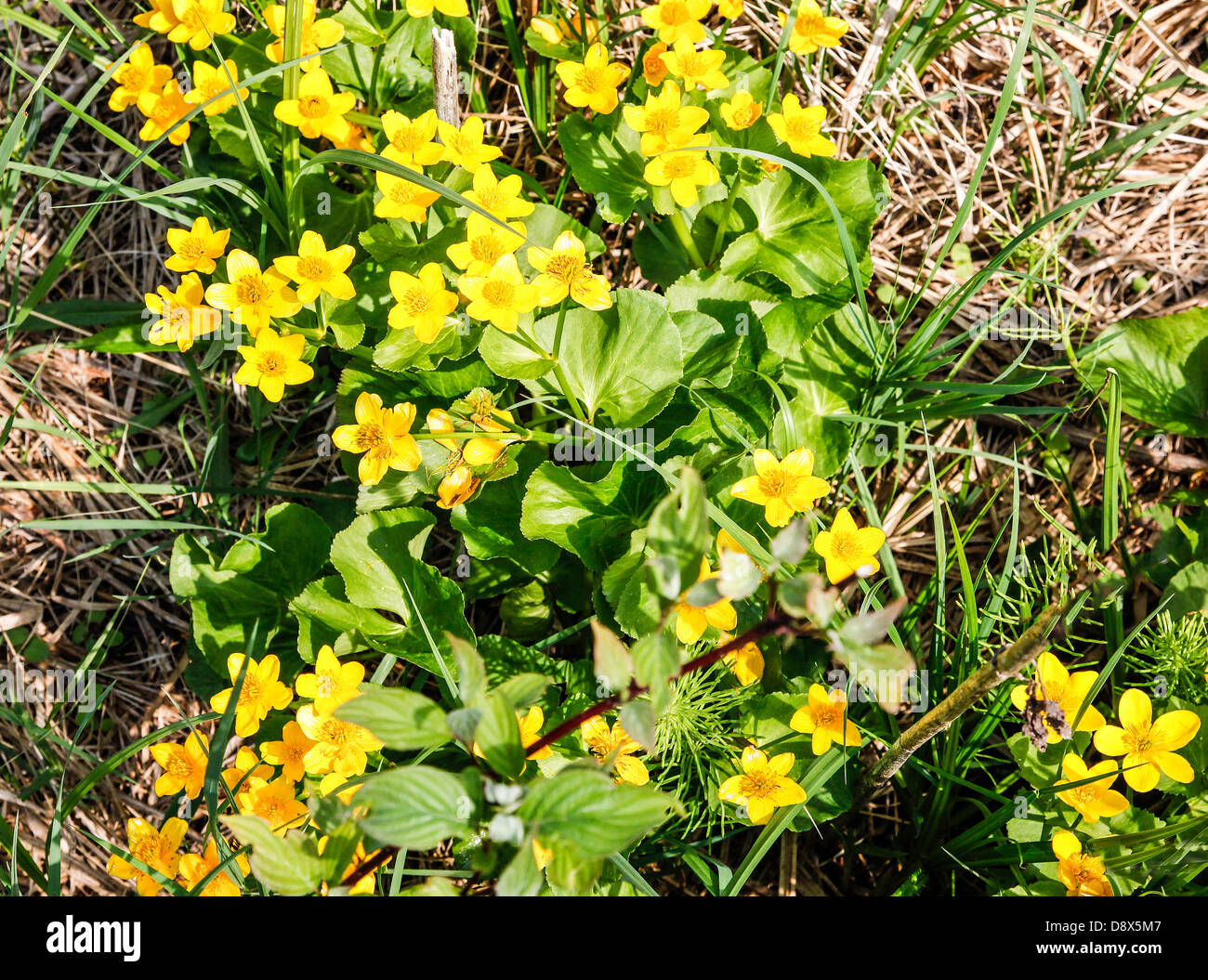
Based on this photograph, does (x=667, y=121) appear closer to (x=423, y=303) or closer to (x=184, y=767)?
(x=423, y=303)

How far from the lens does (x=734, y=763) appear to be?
6.58 ft

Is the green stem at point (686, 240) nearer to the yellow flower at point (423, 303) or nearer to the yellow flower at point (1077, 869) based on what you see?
the yellow flower at point (423, 303)

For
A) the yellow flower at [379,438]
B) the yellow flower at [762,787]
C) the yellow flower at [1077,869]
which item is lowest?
the yellow flower at [1077,869]

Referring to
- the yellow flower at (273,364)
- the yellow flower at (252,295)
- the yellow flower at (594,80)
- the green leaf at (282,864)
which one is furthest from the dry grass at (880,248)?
the green leaf at (282,864)

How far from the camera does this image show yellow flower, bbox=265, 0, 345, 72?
2.10 meters

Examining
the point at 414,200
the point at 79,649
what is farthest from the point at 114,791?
the point at 414,200

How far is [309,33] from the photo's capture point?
2.11 metres

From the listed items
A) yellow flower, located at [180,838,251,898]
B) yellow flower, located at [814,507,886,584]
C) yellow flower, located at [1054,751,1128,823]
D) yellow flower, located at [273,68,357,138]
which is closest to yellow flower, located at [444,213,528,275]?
yellow flower, located at [273,68,357,138]

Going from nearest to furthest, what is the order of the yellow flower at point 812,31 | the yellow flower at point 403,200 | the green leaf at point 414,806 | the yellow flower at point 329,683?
the green leaf at point 414,806 → the yellow flower at point 329,683 → the yellow flower at point 403,200 → the yellow flower at point 812,31

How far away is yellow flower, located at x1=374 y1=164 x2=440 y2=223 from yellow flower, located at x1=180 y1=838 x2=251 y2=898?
53.3 inches

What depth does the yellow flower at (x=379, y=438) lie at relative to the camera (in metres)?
1.97

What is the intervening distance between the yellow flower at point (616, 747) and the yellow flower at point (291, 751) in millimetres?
599

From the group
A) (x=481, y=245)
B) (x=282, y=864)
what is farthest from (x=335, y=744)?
(x=481, y=245)

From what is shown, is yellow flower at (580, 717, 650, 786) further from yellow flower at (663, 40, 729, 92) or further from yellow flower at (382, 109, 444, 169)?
yellow flower at (663, 40, 729, 92)
